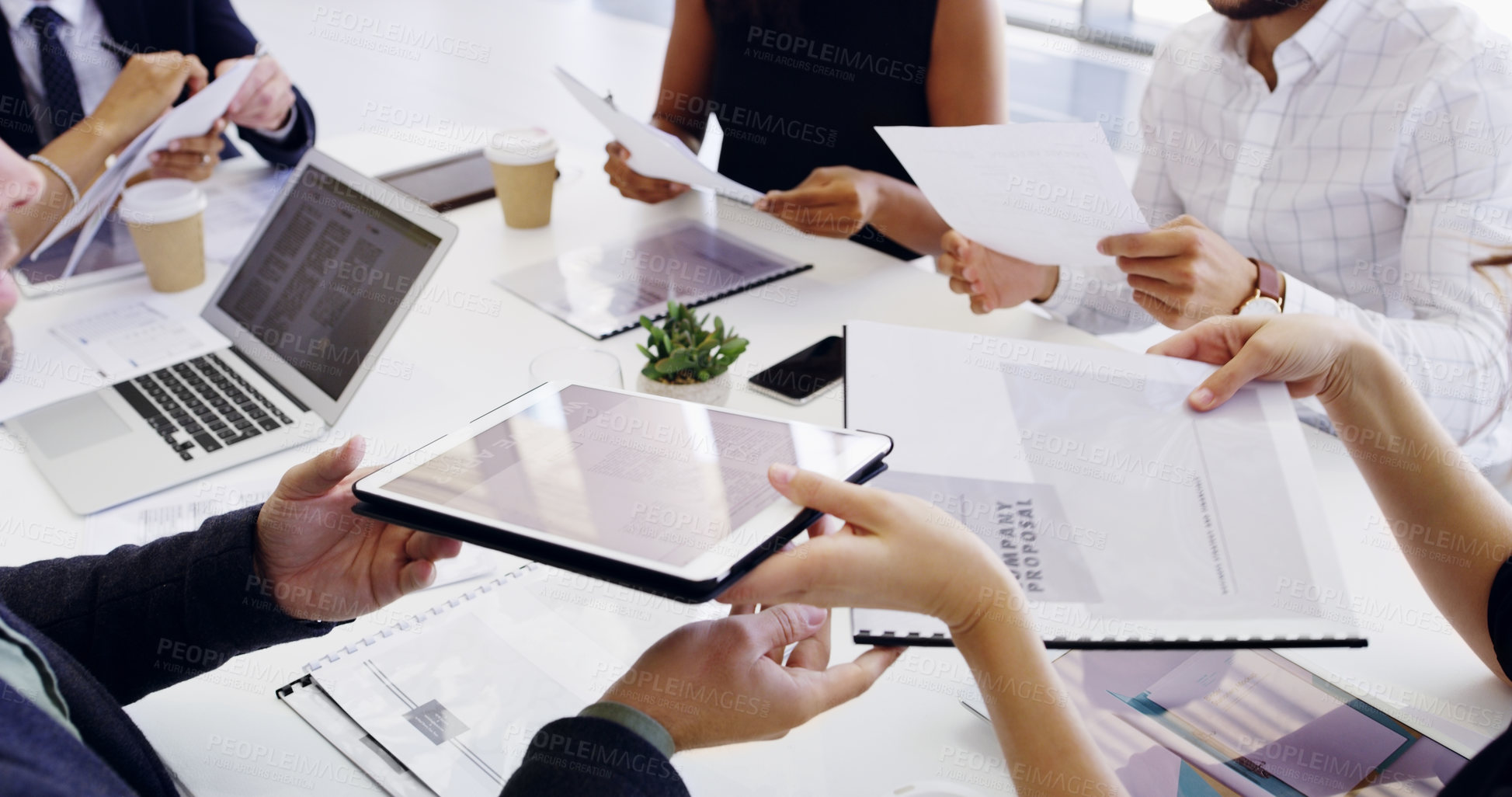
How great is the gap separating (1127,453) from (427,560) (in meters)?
0.56

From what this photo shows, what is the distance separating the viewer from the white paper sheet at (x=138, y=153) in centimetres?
135

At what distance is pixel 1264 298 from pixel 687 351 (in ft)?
2.20

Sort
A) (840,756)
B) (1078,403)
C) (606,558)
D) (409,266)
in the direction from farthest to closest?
(409,266)
(1078,403)
(840,756)
(606,558)

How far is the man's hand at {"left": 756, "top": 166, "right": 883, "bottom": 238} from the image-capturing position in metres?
1.47

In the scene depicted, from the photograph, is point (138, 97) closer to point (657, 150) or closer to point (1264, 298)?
point (657, 150)

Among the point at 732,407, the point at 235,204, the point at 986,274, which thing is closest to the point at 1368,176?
the point at 986,274

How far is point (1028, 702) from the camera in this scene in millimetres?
605

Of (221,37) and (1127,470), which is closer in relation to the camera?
(1127,470)

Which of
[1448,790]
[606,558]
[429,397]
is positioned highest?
[606,558]

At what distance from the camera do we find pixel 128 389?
1.13 meters

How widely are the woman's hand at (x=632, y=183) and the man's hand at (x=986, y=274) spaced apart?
569 mm

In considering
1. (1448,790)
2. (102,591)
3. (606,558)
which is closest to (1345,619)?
(1448,790)

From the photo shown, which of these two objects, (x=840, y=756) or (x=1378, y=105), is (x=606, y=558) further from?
(x=1378, y=105)

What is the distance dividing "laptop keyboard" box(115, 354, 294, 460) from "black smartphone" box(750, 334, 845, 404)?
0.54 m
